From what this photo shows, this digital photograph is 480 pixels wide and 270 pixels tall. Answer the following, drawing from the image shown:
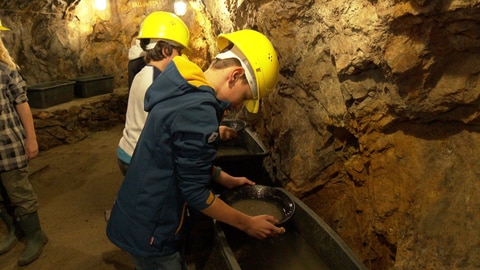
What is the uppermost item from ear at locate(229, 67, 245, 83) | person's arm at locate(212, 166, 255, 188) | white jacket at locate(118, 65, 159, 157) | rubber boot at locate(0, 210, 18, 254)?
ear at locate(229, 67, 245, 83)

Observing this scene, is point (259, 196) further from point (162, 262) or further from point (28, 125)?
point (28, 125)

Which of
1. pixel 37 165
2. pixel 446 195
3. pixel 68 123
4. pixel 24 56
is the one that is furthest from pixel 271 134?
pixel 24 56

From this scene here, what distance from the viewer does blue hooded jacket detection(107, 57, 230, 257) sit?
45.9 inches

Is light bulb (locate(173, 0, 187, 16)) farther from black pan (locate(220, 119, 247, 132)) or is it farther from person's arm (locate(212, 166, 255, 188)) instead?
person's arm (locate(212, 166, 255, 188))

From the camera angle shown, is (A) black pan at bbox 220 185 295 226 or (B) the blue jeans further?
(A) black pan at bbox 220 185 295 226

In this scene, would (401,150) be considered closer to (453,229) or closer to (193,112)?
(453,229)

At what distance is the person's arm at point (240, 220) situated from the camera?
132 centimetres

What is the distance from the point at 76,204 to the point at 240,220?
2779 millimetres

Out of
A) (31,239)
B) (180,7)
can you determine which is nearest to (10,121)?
(31,239)

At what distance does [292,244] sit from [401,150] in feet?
2.74

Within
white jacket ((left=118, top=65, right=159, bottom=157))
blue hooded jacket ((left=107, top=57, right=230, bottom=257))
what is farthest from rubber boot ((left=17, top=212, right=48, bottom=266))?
blue hooded jacket ((left=107, top=57, right=230, bottom=257))

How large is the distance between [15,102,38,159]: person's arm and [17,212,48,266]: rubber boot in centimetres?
56

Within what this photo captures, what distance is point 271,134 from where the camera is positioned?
119 inches

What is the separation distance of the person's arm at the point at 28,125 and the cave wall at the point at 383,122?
194cm
